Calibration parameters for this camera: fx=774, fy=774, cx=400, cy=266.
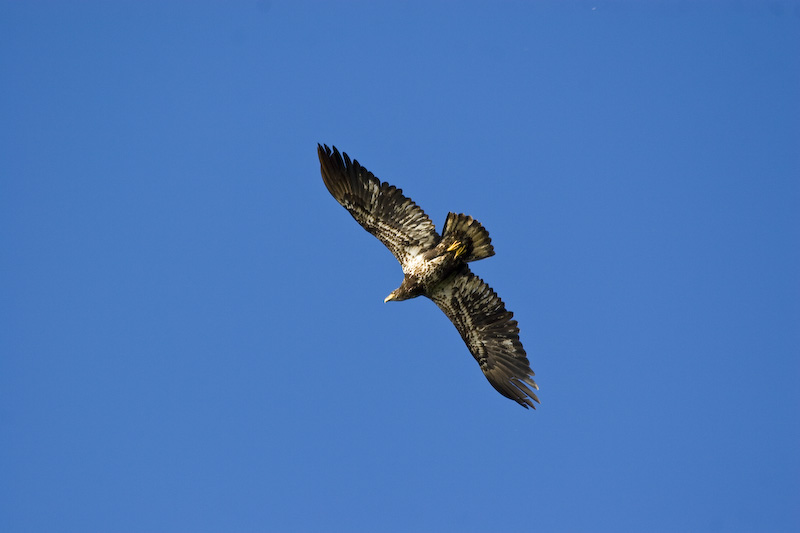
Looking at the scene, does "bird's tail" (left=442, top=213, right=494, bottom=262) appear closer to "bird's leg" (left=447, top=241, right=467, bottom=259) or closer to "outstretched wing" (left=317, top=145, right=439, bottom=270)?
"bird's leg" (left=447, top=241, right=467, bottom=259)

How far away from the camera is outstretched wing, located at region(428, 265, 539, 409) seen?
36.8 ft

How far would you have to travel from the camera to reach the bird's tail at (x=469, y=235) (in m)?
10.6

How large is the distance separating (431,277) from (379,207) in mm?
1322

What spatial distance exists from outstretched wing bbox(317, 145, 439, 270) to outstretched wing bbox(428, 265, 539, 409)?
78 cm

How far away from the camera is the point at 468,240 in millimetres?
10680

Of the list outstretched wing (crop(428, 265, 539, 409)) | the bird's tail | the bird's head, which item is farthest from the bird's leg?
the bird's head

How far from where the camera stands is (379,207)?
11.4m

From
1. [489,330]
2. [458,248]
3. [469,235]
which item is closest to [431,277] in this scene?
[458,248]

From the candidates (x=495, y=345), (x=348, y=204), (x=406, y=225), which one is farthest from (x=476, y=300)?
(x=348, y=204)

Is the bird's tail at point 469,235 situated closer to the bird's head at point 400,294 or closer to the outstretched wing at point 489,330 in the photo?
the outstretched wing at point 489,330

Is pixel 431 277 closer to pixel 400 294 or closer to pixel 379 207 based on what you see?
pixel 400 294

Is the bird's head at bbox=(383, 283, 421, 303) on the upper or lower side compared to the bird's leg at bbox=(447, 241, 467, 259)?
lower

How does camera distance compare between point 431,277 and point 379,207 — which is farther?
point 379,207

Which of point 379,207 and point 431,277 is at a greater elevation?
point 379,207
